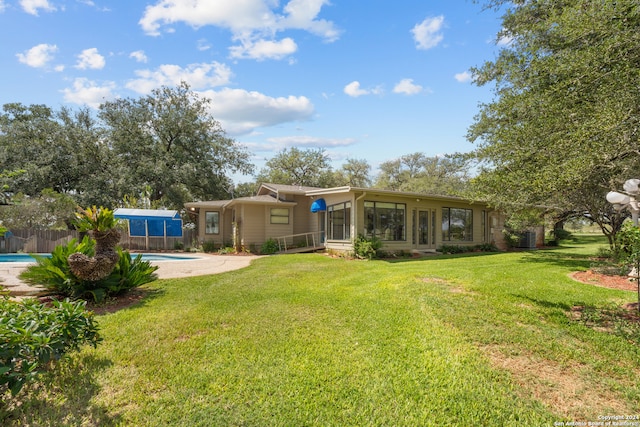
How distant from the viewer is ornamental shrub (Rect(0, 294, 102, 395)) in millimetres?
2342

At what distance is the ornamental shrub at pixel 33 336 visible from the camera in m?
2.34

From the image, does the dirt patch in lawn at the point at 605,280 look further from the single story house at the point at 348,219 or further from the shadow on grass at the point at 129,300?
the shadow on grass at the point at 129,300

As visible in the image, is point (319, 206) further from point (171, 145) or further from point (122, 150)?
point (122, 150)

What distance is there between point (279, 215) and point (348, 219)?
4.66 meters

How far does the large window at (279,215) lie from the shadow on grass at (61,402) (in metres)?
13.5

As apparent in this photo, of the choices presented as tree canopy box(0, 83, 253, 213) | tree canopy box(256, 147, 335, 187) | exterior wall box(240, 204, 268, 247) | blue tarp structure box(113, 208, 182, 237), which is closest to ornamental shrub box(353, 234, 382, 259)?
exterior wall box(240, 204, 268, 247)

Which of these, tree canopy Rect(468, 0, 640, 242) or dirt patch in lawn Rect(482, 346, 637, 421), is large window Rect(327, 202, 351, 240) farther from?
dirt patch in lawn Rect(482, 346, 637, 421)

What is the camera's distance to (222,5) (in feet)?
29.8

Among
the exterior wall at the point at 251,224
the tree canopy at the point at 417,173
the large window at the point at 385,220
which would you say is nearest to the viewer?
the large window at the point at 385,220

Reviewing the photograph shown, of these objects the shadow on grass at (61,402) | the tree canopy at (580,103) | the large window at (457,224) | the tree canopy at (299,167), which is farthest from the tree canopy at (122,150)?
the tree canopy at (580,103)

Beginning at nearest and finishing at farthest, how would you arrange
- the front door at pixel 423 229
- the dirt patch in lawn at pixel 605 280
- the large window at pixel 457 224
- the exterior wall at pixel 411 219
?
the dirt patch in lawn at pixel 605 280
the exterior wall at pixel 411 219
the front door at pixel 423 229
the large window at pixel 457 224

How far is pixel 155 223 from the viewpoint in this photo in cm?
1970

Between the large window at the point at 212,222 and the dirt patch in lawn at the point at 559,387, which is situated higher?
the large window at the point at 212,222

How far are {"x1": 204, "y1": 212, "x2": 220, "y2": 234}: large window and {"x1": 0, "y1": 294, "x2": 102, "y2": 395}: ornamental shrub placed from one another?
53.4 feet
